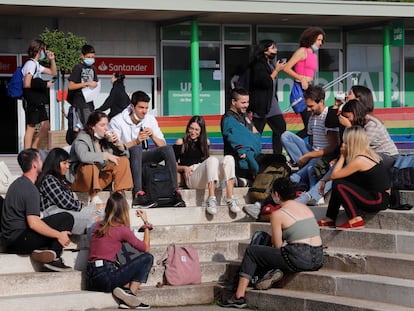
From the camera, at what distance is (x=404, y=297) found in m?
9.37

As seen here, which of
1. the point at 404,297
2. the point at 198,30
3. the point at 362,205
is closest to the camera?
the point at 404,297

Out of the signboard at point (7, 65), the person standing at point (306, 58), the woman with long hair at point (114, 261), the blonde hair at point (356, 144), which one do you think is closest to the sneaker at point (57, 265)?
the woman with long hair at point (114, 261)

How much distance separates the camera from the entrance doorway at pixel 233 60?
91.5 feet

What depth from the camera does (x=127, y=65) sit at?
86.8 feet

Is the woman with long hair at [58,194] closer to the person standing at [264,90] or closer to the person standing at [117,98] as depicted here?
the person standing at [264,90]

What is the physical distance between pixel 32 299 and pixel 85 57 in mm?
5355

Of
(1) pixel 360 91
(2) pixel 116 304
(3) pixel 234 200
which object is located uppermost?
(1) pixel 360 91

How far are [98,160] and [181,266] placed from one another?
1621mm

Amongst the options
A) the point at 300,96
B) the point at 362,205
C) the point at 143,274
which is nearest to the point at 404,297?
the point at 362,205

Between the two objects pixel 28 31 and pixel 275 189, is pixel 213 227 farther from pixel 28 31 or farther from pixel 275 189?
pixel 28 31

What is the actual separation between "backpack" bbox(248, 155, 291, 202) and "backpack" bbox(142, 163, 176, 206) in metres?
1.05

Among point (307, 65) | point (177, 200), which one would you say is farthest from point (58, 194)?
point (307, 65)

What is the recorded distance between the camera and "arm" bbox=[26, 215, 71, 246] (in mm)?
10344

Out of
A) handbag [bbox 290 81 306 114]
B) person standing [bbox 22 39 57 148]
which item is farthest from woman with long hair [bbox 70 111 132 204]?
handbag [bbox 290 81 306 114]
